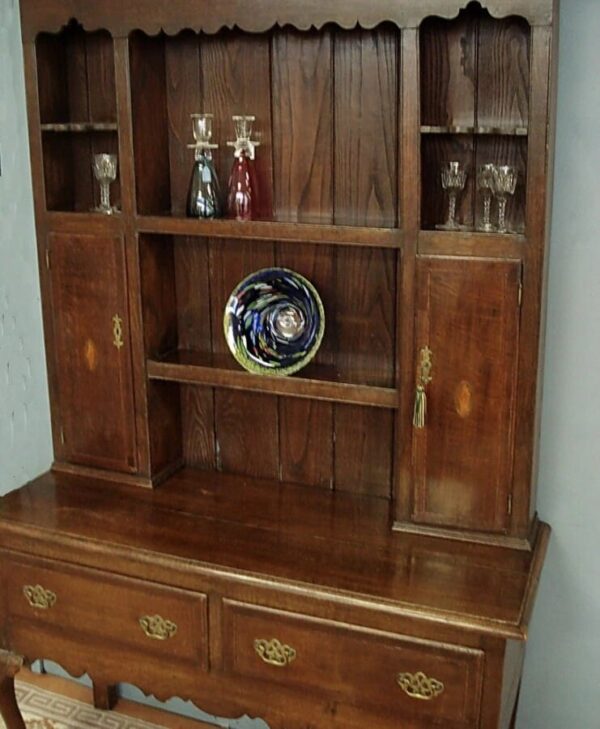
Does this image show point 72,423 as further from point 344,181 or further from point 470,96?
point 470,96

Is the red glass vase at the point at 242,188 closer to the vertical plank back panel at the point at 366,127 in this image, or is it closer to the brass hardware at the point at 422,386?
the vertical plank back panel at the point at 366,127

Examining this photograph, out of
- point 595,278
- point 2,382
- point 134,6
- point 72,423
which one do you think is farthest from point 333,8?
point 2,382

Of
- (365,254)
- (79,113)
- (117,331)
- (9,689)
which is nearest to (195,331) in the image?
(117,331)

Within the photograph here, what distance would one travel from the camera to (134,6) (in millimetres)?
1842

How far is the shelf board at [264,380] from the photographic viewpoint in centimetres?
186

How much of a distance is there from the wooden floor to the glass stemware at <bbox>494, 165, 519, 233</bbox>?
1.54 metres

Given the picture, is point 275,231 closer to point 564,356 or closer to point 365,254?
point 365,254

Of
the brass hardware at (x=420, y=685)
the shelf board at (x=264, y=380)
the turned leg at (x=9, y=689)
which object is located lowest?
the turned leg at (x=9, y=689)

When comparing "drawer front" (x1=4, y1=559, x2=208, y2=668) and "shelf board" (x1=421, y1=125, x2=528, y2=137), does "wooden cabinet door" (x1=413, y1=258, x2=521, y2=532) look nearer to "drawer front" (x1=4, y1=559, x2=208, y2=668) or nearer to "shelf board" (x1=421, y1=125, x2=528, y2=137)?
"shelf board" (x1=421, y1=125, x2=528, y2=137)

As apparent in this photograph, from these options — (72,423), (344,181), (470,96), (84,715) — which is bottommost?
(84,715)

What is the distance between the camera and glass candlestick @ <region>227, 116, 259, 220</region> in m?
1.92

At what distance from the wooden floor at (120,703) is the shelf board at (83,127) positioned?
1548mm

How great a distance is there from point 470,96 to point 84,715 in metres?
1.89

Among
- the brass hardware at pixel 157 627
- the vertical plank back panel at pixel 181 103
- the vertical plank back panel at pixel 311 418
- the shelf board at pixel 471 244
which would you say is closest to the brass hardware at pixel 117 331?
the vertical plank back panel at pixel 181 103
